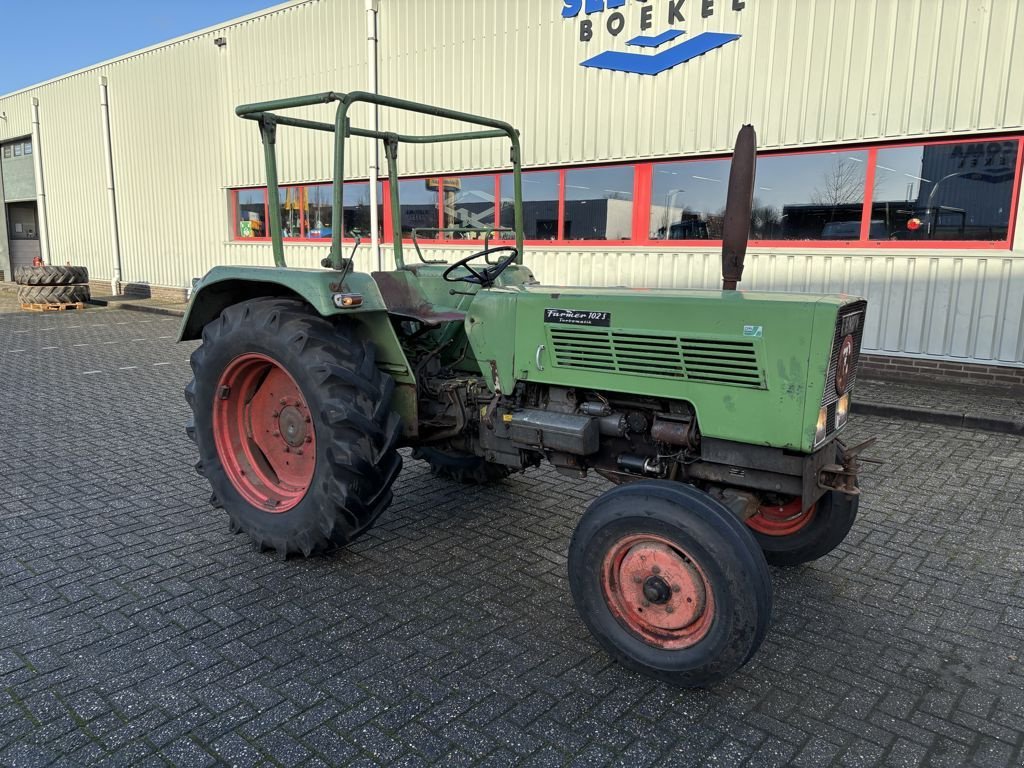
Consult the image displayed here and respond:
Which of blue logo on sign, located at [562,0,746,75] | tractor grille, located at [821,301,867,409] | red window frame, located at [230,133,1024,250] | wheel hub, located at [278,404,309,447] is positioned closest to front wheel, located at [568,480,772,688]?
tractor grille, located at [821,301,867,409]

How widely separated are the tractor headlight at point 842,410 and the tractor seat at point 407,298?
1650mm

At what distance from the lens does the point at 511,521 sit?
3930mm

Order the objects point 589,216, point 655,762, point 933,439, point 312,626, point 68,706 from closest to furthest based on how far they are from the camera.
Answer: point 655,762 < point 68,706 < point 312,626 < point 933,439 < point 589,216

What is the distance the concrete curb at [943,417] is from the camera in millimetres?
5793

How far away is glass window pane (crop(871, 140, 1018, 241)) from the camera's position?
256 inches

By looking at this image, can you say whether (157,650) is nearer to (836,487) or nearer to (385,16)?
(836,487)

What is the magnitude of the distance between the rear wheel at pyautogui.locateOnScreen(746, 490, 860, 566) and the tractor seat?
1679mm

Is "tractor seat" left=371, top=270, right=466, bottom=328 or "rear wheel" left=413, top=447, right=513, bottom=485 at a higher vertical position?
"tractor seat" left=371, top=270, right=466, bottom=328

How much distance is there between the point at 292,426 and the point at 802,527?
240 cm

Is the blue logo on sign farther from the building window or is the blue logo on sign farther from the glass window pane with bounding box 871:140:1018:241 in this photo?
the building window

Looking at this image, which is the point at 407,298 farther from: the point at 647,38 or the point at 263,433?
the point at 647,38

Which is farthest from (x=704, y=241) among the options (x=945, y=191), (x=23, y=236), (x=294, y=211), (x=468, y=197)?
(x=23, y=236)

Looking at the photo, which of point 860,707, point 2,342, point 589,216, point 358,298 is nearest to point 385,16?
point 589,216

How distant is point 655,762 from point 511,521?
186cm
